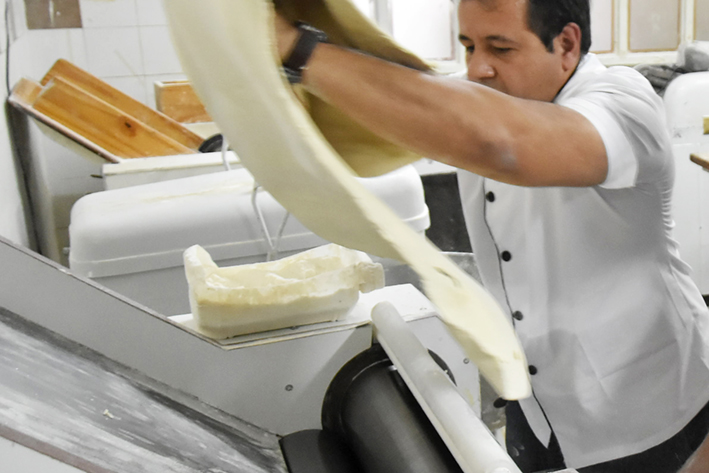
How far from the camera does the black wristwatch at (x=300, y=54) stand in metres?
0.56

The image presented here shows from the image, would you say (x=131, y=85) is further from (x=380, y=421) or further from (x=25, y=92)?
(x=380, y=421)

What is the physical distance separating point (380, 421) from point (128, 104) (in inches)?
79.6

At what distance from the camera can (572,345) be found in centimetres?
115

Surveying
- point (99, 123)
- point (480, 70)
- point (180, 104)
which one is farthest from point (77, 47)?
point (480, 70)

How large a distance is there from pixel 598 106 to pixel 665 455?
73cm

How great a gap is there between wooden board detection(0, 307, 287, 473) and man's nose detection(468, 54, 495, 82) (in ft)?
1.95

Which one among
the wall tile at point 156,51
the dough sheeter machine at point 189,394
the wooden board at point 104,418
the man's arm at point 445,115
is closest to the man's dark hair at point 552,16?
the man's arm at point 445,115

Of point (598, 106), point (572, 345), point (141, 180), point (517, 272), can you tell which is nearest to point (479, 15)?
point (598, 106)

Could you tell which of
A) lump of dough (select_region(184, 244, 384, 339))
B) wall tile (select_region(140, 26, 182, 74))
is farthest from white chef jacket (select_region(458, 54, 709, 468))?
wall tile (select_region(140, 26, 182, 74))

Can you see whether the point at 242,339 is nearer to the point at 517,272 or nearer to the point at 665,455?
the point at 517,272

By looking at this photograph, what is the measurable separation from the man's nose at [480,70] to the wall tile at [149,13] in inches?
104

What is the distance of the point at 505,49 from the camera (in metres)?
0.89

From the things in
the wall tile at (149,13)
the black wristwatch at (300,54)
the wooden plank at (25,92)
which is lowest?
the wooden plank at (25,92)

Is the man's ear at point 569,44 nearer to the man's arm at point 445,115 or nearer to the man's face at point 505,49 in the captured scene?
the man's face at point 505,49
